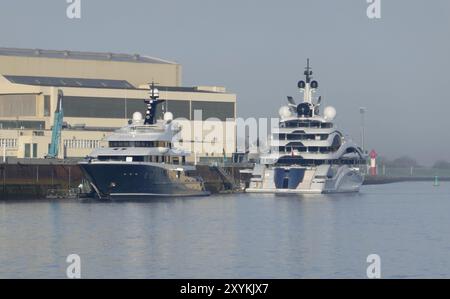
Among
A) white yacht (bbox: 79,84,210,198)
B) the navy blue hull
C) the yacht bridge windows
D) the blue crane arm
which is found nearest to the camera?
the navy blue hull

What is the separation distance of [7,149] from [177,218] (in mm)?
67369

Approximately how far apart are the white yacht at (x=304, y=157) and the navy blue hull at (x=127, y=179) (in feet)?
77.1

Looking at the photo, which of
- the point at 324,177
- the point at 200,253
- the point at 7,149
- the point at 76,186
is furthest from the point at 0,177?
the point at 200,253

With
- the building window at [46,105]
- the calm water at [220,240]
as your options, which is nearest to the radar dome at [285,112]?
the building window at [46,105]

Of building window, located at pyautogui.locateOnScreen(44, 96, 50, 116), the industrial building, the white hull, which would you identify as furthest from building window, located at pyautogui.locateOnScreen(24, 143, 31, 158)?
the white hull

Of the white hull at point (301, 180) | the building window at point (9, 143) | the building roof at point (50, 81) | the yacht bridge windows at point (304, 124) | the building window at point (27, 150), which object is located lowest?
the white hull at point (301, 180)

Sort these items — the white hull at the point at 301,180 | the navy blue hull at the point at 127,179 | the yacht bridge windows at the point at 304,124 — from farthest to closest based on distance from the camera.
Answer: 1. the yacht bridge windows at the point at 304,124
2. the white hull at the point at 301,180
3. the navy blue hull at the point at 127,179

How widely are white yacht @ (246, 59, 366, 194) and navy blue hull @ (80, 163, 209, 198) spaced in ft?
77.1

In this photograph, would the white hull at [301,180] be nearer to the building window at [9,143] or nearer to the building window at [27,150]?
the building window at [27,150]

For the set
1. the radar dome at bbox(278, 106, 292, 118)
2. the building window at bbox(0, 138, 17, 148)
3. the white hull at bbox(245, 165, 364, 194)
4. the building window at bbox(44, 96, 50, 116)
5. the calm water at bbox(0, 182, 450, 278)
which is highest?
the building window at bbox(44, 96, 50, 116)

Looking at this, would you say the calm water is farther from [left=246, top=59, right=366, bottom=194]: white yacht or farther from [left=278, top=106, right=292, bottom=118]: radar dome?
[left=278, top=106, right=292, bottom=118]: radar dome

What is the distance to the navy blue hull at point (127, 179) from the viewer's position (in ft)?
468

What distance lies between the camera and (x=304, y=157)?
6570 inches

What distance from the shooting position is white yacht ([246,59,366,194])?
16675 centimetres
